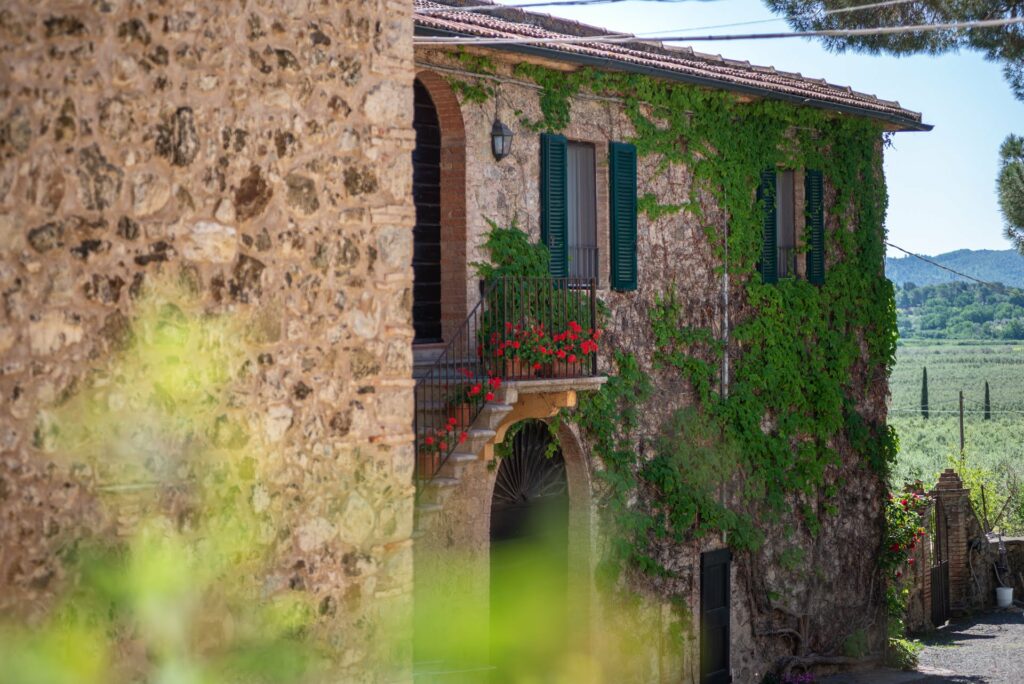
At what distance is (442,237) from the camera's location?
42.6 feet

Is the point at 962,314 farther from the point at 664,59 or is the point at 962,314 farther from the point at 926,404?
the point at 664,59

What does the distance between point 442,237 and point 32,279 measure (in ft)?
25.5

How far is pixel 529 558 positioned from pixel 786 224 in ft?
18.9

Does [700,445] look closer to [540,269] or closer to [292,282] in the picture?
[540,269]

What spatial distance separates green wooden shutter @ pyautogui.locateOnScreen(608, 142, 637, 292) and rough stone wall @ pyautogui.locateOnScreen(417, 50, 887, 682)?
9 cm

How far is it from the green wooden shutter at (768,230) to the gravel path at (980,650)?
16.9 ft

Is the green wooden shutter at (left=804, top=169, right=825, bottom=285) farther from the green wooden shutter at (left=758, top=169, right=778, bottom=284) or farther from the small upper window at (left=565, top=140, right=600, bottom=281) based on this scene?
the small upper window at (left=565, top=140, right=600, bottom=281)

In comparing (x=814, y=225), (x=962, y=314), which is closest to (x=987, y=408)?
(x=814, y=225)

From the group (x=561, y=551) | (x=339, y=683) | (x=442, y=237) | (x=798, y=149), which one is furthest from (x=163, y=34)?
(x=798, y=149)

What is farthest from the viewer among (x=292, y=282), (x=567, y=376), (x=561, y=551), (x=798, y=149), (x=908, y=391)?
(x=908, y=391)

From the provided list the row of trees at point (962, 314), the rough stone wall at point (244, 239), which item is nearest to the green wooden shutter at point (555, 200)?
the rough stone wall at point (244, 239)

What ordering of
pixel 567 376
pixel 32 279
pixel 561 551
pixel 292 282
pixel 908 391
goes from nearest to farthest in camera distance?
pixel 32 279, pixel 292 282, pixel 567 376, pixel 561 551, pixel 908 391

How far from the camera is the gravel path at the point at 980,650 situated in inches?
693

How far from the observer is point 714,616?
1581 cm
